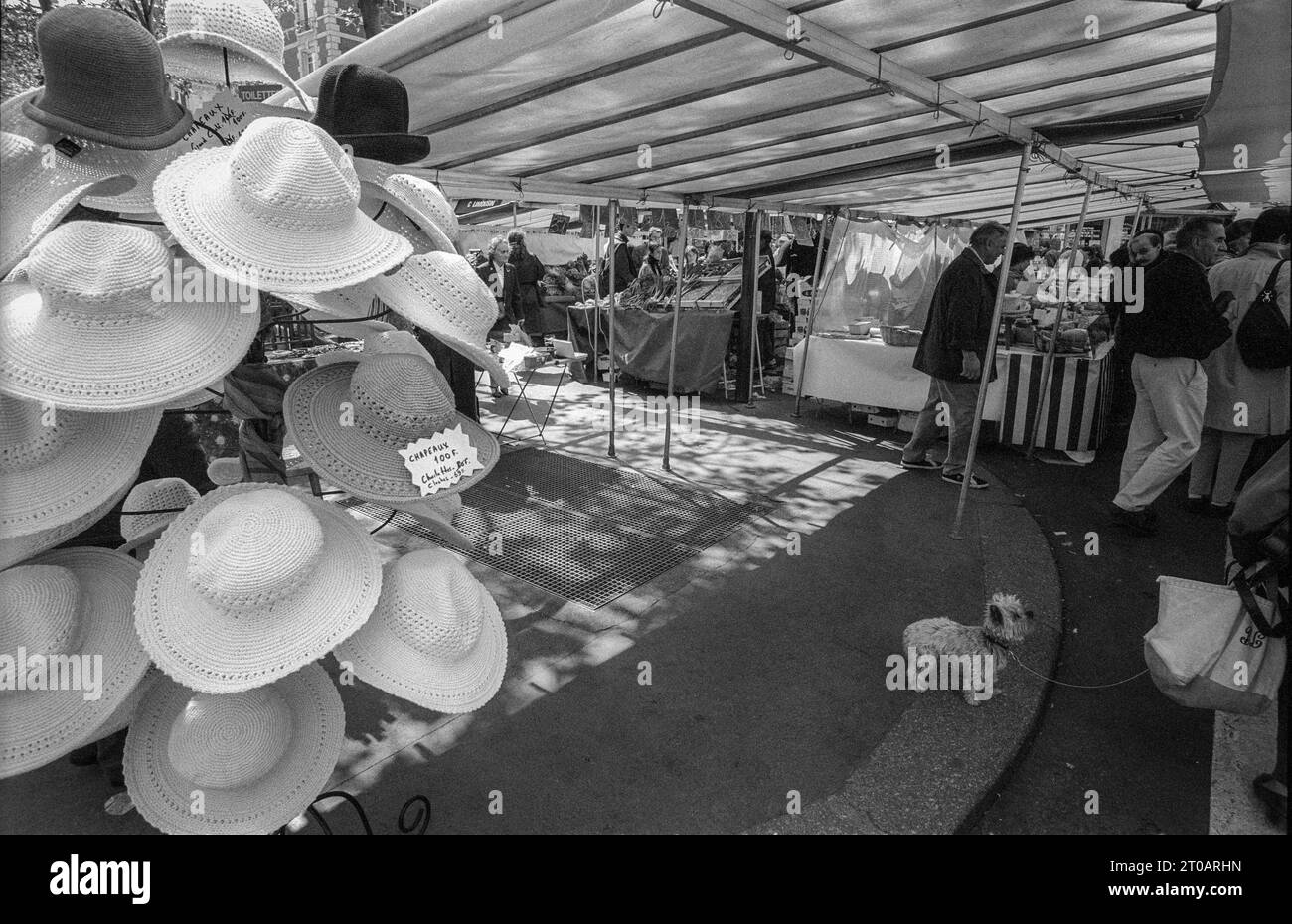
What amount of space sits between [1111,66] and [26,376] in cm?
437

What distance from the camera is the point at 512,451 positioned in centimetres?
697

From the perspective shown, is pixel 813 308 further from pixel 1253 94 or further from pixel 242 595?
pixel 242 595

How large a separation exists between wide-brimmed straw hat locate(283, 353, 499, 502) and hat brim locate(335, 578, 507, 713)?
1.04 ft

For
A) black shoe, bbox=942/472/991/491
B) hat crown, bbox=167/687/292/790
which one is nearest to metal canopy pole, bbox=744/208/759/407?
black shoe, bbox=942/472/991/491

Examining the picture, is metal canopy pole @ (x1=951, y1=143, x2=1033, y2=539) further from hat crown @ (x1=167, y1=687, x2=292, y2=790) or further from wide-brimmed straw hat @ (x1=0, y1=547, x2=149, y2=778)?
wide-brimmed straw hat @ (x1=0, y1=547, x2=149, y2=778)

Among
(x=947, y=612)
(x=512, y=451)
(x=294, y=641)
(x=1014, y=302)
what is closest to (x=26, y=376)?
(x=294, y=641)

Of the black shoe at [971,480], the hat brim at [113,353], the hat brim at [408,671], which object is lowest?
the black shoe at [971,480]

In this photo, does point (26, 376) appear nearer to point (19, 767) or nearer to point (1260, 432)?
point (19, 767)

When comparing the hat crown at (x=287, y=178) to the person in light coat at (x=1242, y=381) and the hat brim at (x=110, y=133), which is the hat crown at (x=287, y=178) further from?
the person in light coat at (x=1242, y=381)

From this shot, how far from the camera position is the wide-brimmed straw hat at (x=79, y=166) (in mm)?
1465

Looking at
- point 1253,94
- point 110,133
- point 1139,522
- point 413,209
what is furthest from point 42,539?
point 1139,522

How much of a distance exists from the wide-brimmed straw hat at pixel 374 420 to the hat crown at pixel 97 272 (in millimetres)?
390

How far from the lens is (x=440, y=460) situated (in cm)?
170

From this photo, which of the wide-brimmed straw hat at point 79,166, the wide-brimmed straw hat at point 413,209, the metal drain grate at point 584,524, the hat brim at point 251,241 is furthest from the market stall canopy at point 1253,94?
the metal drain grate at point 584,524
